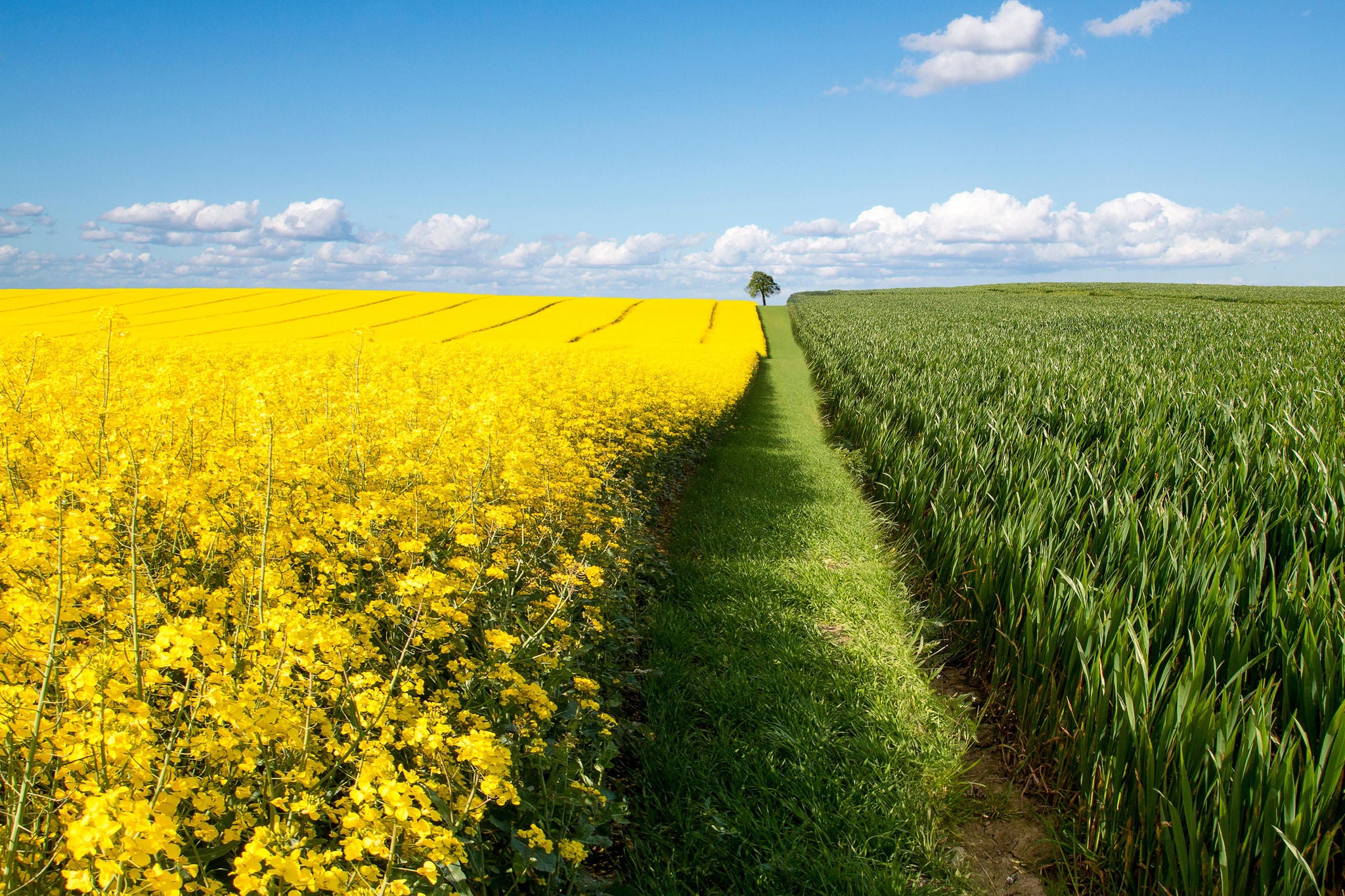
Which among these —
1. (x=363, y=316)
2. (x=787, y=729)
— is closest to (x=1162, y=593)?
(x=787, y=729)

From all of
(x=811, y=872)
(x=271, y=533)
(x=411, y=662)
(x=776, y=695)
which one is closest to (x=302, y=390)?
(x=271, y=533)

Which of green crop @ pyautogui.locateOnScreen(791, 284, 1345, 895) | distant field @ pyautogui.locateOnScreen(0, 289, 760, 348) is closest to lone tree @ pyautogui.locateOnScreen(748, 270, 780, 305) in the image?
distant field @ pyautogui.locateOnScreen(0, 289, 760, 348)

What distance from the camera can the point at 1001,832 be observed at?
10.3 ft

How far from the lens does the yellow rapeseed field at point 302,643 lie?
1486 mm

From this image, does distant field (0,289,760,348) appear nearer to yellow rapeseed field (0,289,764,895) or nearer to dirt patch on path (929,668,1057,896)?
yellow rapeseed field (0,289,764,895)

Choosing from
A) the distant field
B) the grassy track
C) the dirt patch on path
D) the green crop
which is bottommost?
the dirt patch on path

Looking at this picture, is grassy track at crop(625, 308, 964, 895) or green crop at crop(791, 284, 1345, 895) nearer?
green crop at crop(791, 284, 1345, 895)

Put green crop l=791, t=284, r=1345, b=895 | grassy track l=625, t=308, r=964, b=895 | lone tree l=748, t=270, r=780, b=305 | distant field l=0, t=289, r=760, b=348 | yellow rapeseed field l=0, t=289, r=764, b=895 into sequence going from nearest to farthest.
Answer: yellow rapeseed field l=0, t=289, r=764, b=895 → green crop l=791, t=284, r=1345, b=895 → grassy track l=625, t=308, r=964, b=895 → distant field l=0, t=289, r=760, b=348 → lone tree l=748, t=270, r=780, b=305

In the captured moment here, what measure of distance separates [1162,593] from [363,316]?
111 ft

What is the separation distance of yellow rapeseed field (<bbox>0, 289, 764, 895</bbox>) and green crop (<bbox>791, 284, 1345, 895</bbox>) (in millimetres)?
1941

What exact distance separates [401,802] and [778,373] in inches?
900

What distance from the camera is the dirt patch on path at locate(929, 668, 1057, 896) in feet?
9.48

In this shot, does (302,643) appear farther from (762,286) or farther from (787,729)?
(762,286)

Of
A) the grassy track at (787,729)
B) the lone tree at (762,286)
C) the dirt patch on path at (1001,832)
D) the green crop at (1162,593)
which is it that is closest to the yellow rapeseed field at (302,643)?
the grassy track at (787,729)
